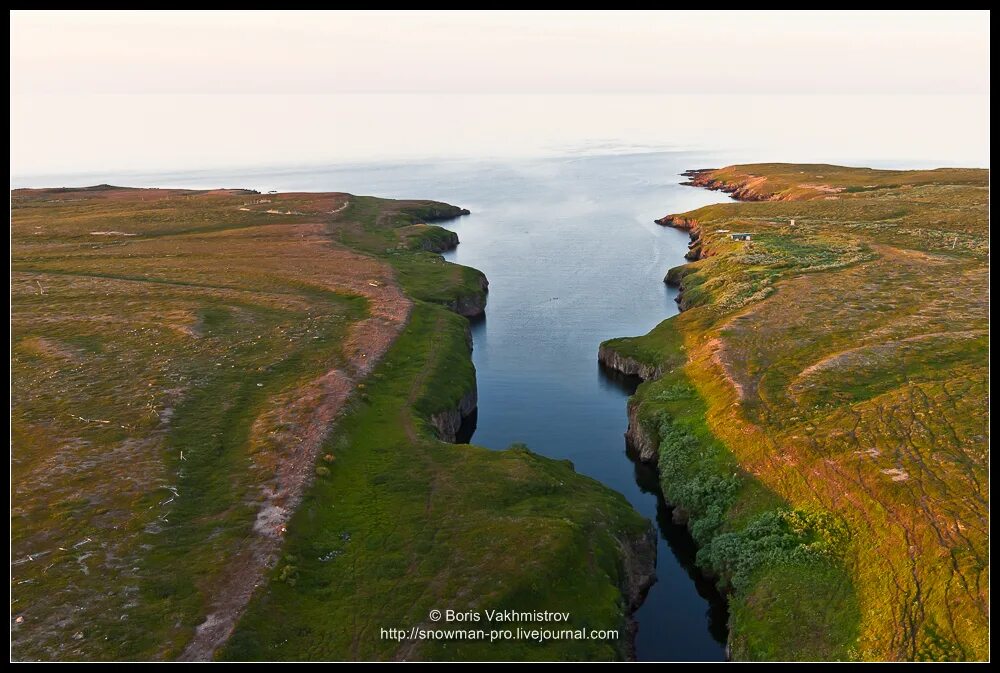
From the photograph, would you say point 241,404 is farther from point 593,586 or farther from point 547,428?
point 593,586

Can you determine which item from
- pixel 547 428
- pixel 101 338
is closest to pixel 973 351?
pixel 547 428

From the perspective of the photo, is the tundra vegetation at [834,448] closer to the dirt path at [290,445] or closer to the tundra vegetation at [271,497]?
the tundra vegetation at [271,497]

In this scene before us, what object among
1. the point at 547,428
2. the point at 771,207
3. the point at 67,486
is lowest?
the point at 547,428

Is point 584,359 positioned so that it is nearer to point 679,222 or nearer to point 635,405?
point 635,405

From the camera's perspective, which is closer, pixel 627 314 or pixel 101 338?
pixel 101 338

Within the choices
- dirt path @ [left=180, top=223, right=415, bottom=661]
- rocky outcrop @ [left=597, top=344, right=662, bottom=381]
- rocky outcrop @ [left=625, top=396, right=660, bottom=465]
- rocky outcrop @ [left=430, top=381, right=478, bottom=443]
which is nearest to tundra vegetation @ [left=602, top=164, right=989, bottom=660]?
rocky outcrop @ [left=625, top=396, right=660, bottom=465]

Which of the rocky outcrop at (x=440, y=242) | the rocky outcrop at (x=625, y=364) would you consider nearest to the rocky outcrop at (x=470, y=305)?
the rocky outcrop at (x=625, y=364)
